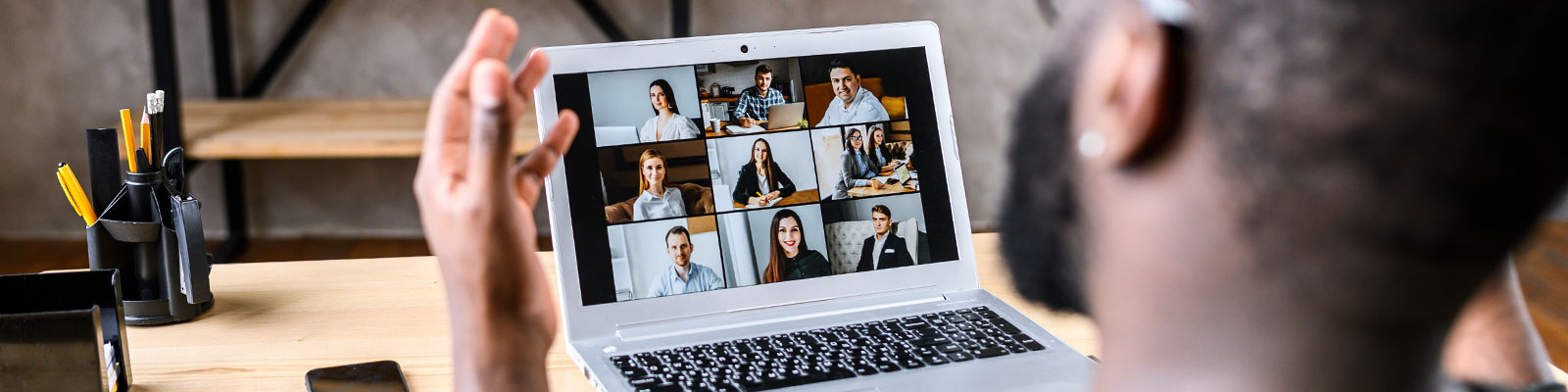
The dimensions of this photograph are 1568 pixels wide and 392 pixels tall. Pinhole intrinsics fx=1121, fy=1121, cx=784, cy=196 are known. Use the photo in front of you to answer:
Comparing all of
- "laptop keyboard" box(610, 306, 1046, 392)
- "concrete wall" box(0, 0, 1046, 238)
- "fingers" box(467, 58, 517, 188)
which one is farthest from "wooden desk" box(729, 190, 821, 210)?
"concrete wall" box(0, 0, 1046, 238)

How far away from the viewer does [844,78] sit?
3.07 ft

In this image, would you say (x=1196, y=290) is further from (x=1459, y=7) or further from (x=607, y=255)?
(x=607, y=255)

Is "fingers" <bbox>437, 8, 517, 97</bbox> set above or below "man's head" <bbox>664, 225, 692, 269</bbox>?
above

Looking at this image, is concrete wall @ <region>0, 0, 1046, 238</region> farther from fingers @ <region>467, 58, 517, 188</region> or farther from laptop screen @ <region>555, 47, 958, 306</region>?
fingers @ <region>467, 58, 517, 188</region>

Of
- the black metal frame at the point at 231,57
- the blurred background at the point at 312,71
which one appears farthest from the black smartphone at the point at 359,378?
the blurred background at the point at 312,71

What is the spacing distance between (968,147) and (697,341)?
215cm

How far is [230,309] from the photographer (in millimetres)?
946

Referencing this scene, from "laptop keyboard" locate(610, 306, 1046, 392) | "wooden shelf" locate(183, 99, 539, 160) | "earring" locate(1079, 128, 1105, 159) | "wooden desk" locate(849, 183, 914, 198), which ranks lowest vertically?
"laptop keyboard" locate(610, 306, 1046, 392)

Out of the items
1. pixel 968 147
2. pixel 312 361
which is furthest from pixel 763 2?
pixel 312 361

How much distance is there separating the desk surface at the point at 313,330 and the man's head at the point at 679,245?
11 cm

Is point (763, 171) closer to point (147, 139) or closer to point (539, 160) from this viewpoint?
point (539, 160)

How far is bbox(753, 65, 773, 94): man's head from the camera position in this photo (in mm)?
918

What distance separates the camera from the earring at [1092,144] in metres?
0.28

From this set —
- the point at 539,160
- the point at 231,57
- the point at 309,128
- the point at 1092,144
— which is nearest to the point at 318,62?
the point at 231,57
